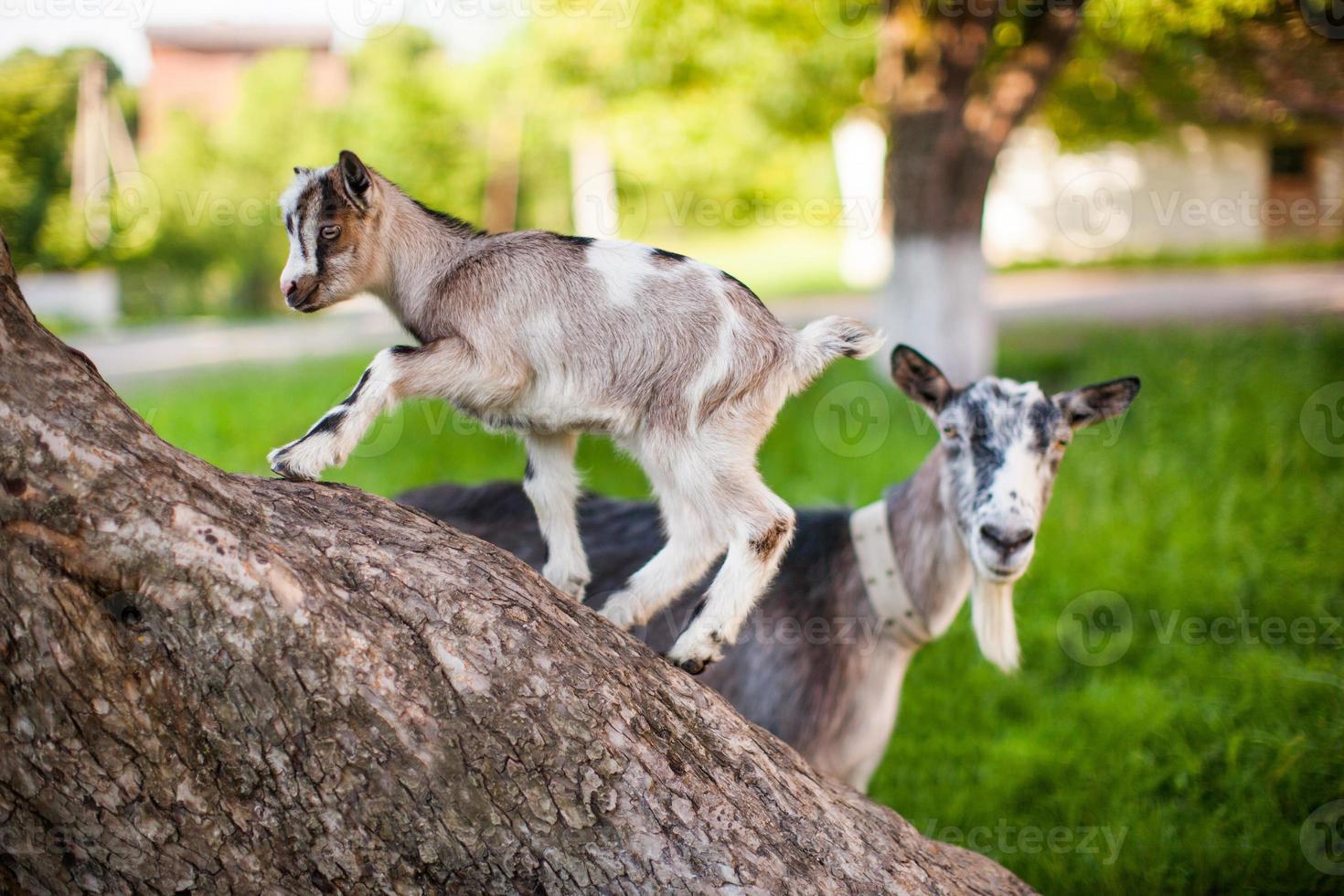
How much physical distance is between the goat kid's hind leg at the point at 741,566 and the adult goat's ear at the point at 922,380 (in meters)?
1.29

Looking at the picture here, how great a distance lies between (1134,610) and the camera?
5.74 meters

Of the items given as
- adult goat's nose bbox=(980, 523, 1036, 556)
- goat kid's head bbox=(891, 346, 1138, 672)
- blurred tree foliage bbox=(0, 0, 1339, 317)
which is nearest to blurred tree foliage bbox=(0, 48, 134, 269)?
blurred tree foliage bbox=(0, 0, 1339, 317)

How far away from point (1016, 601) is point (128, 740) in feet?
15.9

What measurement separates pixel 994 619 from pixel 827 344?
1.50 meters

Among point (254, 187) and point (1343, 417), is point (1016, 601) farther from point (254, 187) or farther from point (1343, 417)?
point (254, 187)

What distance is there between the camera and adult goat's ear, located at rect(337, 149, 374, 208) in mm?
2094

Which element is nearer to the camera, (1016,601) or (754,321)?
(754,321)

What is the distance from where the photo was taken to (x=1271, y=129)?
21.4m

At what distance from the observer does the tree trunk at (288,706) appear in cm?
174

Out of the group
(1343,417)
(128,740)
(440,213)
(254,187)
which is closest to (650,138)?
(254,187)
